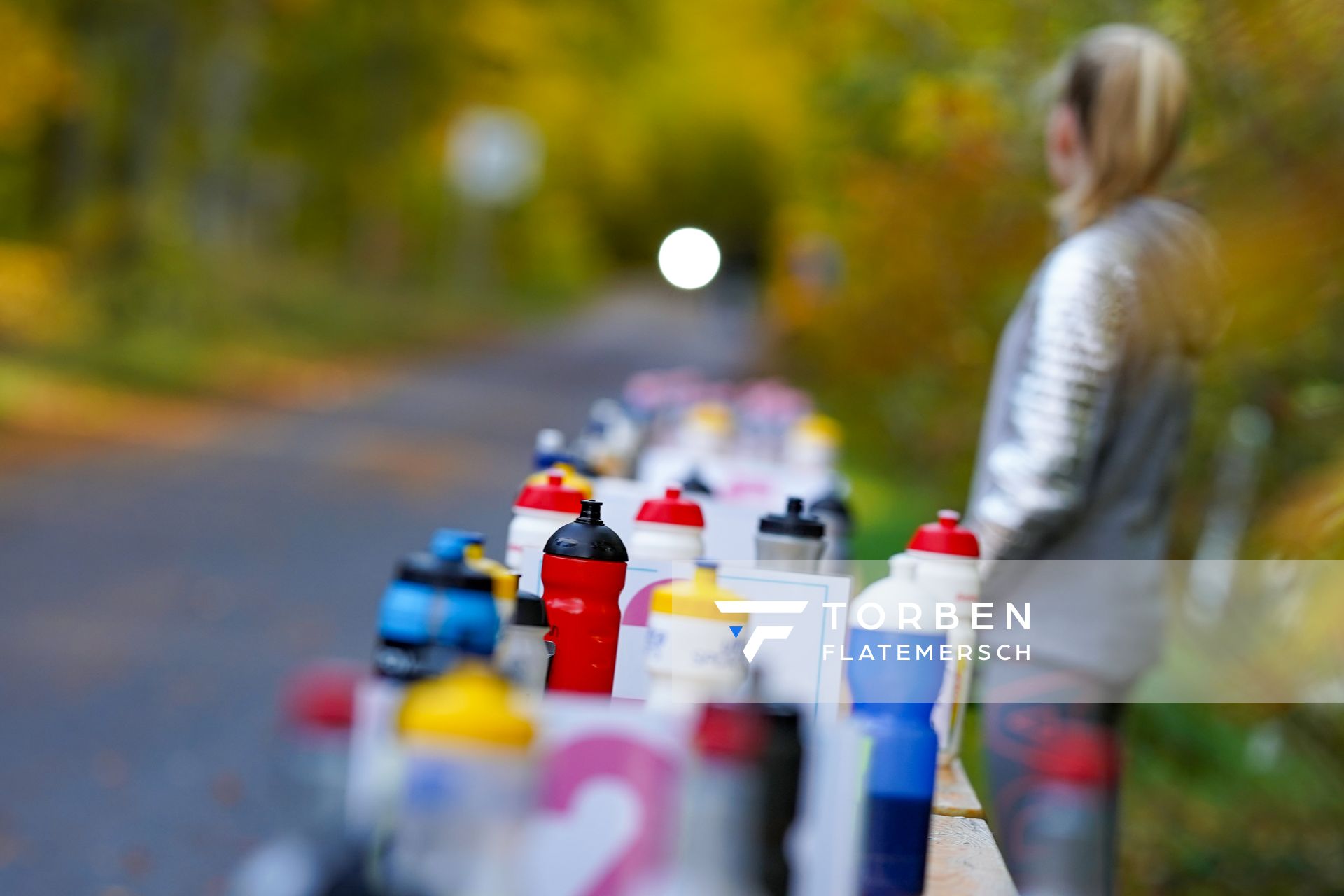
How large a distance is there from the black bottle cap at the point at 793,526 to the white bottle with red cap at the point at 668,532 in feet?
0.84

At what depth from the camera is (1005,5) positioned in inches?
281

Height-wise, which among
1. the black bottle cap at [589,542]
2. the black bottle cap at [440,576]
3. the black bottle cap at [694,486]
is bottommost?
the black bottle cap at [440,576]

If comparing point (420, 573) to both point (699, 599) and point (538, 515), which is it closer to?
point (699, 599)

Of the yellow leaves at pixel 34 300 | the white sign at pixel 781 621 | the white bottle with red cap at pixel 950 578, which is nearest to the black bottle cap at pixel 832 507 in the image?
the white bottle with red cap at pixel 950 578

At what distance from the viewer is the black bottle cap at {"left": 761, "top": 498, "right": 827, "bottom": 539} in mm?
2670

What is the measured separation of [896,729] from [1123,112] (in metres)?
1.68

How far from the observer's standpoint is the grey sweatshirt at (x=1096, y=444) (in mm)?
3086

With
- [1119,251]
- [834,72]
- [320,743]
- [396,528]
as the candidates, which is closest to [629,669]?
[320,743]

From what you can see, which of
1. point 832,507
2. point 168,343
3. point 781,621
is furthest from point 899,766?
point 168,343

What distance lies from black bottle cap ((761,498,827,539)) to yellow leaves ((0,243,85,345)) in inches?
693

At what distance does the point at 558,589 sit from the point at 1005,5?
5513mm

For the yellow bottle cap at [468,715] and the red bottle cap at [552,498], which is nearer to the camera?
the yellow bottle cap at [468,715]

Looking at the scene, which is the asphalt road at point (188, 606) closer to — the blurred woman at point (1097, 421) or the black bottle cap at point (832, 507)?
the black bottle cap at point (832, 507)

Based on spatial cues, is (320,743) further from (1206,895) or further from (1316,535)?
(1206,895)
